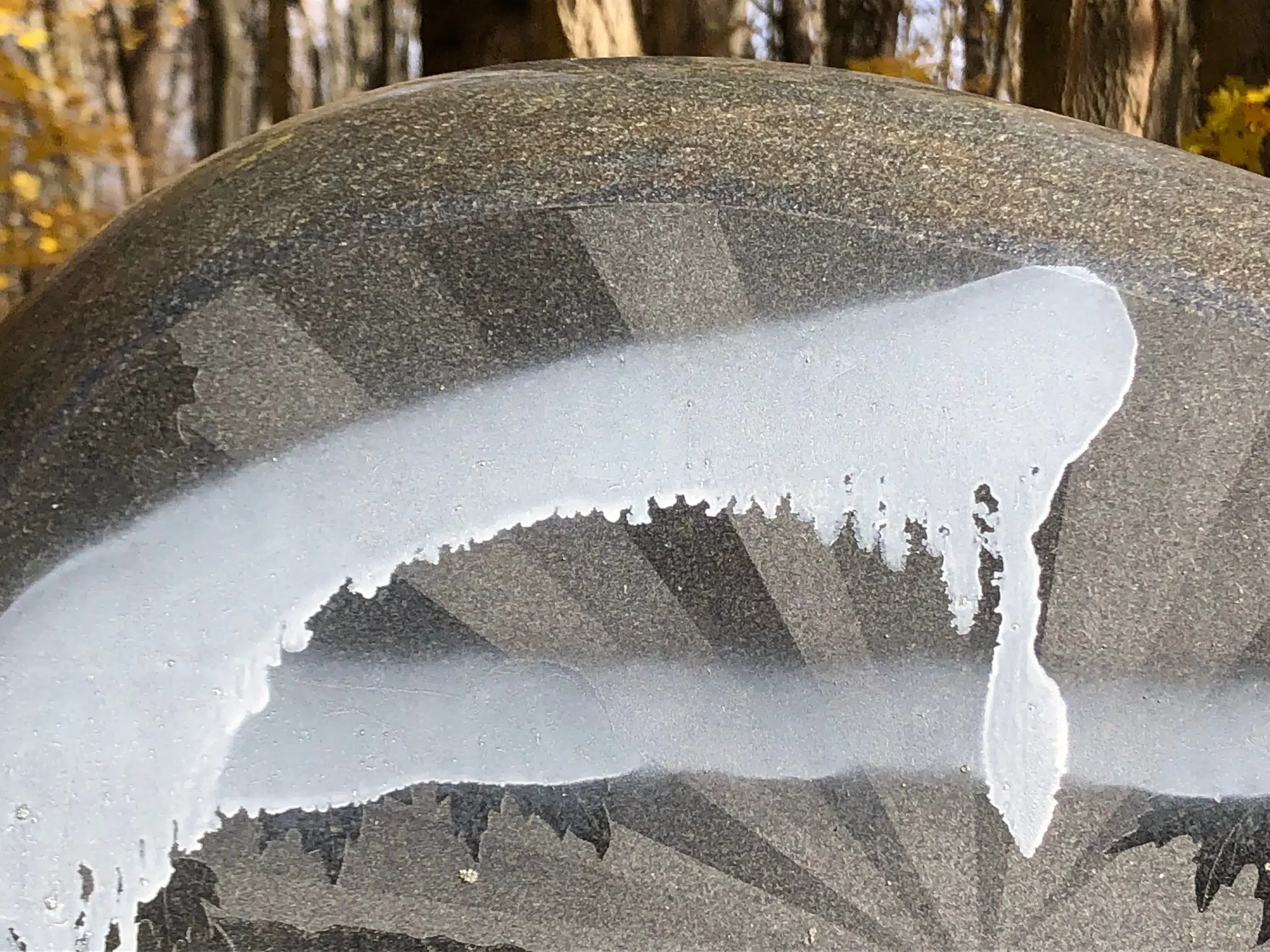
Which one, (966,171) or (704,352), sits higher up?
(966,171)

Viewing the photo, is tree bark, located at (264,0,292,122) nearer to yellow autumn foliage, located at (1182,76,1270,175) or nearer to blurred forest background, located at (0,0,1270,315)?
blurred forest background, located at (0,0,1270,315)

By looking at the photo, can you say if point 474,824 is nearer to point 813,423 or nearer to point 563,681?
point 563,681

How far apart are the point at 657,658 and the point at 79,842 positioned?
0.40 metres

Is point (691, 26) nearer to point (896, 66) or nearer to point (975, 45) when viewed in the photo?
point (896, 66)

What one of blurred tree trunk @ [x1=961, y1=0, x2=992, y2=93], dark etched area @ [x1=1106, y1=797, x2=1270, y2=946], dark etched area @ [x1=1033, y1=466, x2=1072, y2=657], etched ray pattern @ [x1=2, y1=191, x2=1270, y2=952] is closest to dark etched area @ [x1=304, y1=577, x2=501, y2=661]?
etched ray pattern @ [x1=2, y1=191, x2=1270, y2=952]

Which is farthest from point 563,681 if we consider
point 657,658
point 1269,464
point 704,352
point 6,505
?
point 1269,464

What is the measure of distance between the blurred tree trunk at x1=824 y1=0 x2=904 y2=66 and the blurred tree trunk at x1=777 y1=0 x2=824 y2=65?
0.02 meters

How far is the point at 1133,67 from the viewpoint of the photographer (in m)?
1.18

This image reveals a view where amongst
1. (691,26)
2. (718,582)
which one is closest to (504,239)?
(718,582)

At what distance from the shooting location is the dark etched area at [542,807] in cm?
69

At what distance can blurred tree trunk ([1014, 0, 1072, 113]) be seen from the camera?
123cm

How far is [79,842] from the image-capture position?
66 centimetres

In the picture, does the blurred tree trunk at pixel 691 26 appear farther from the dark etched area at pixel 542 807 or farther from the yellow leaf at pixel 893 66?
the dark etched area at pixel 542 807

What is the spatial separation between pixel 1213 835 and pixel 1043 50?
0.96 m
